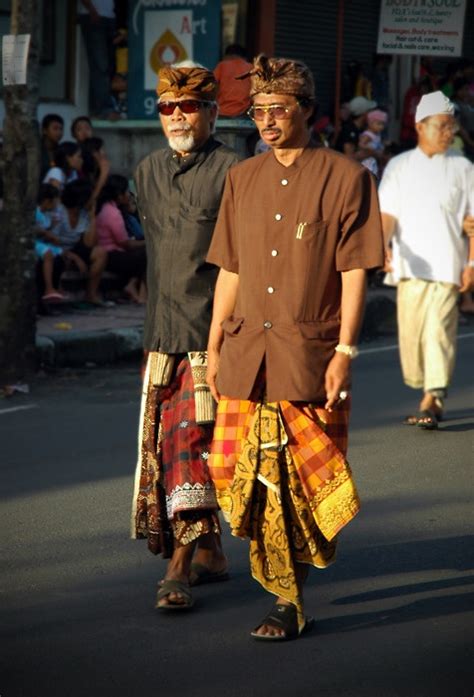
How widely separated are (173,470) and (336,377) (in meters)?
0.87

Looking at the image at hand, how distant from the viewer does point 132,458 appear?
8453 millimetres

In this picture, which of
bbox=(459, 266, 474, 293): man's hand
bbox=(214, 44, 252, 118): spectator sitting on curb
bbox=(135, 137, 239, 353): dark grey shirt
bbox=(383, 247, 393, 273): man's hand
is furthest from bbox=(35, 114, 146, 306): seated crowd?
bbox=(135, 137, 239, 353): dark grey shirt

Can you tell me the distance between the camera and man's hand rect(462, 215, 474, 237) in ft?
30.9

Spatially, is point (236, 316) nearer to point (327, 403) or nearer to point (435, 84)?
point (327, 403)

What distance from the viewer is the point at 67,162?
49.6 feet

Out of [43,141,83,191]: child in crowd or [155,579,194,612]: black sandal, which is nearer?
[155,579,194,612]: black sandal

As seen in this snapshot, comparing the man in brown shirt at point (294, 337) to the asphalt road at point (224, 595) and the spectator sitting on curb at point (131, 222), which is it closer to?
the asphalt road at point (224, 595)

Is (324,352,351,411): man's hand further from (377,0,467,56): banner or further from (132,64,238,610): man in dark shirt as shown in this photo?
(377,0,467,56): banner

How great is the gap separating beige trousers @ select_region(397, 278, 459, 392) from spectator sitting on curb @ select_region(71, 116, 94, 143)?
725 centimetres

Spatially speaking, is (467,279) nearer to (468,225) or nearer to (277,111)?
(468,225)

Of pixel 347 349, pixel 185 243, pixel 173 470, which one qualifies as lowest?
pixel 173 470

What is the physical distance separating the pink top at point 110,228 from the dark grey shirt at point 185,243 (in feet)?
29.3

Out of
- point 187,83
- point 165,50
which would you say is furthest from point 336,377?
point 165,50

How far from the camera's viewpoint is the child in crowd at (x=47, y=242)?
543 inches
